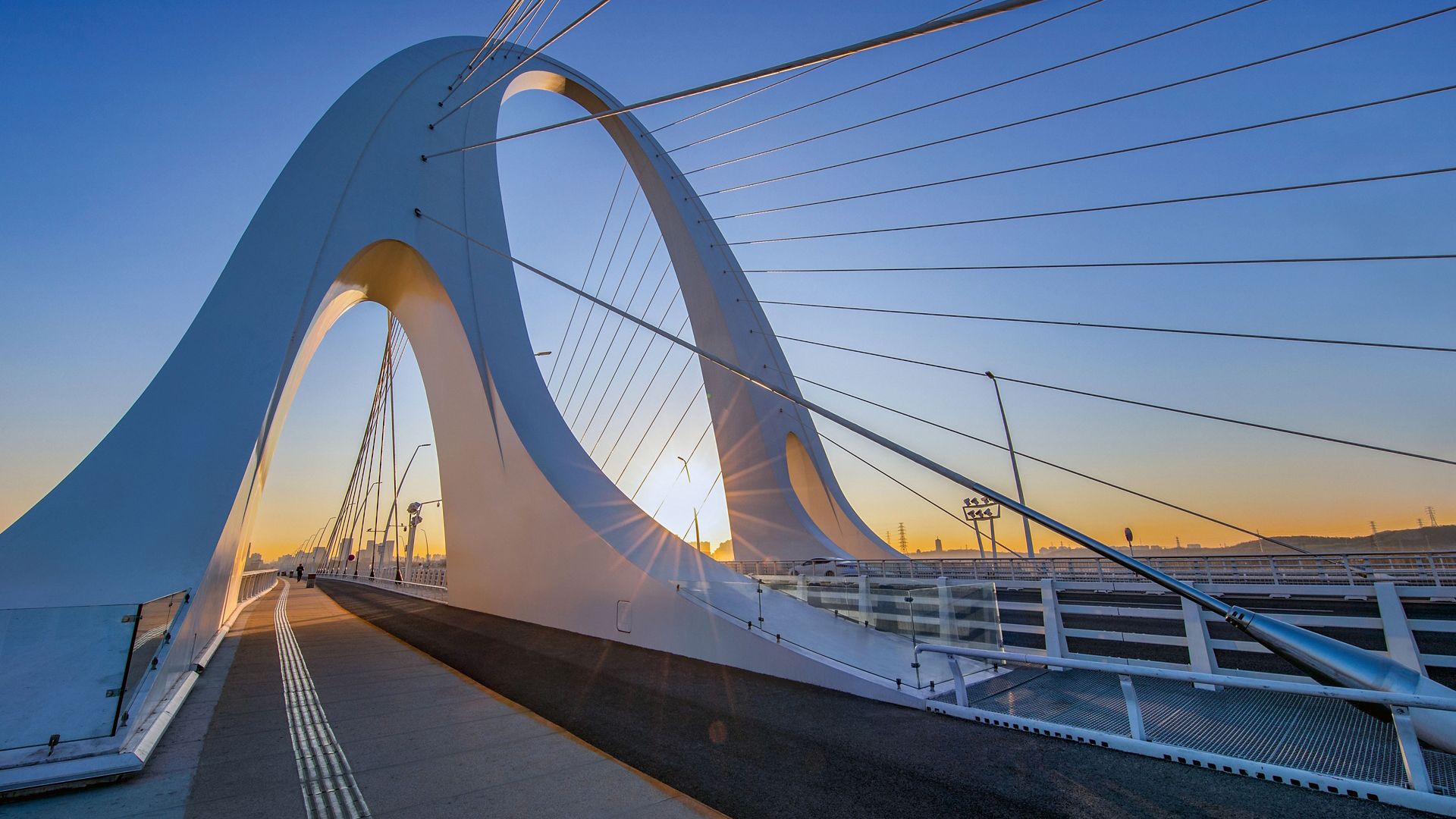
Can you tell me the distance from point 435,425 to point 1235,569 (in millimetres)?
22699

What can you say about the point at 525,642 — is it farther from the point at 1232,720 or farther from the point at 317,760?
the point at 1232,720

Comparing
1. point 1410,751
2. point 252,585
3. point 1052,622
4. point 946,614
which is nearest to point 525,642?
point 946,614

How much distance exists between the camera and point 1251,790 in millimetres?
3621

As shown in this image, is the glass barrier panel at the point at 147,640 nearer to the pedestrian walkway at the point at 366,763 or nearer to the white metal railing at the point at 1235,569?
the pedestrian walkway at the point at 366,763

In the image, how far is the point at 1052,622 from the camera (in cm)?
696

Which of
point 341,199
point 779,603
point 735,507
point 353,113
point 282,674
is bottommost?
point 282,674

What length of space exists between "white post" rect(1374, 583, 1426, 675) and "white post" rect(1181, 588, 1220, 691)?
1291 mm

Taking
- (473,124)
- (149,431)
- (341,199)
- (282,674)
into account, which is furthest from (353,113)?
(282,674)

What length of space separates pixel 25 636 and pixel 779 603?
25.0 ft

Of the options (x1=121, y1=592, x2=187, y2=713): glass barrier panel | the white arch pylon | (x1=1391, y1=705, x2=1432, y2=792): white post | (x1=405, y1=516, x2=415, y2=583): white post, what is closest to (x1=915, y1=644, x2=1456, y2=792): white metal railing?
(x1=1391, y1=705, x2=1432, y2=792): white post

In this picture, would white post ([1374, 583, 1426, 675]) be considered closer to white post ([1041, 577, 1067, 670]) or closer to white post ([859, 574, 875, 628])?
white post ([1041, 577, 1067, 670])

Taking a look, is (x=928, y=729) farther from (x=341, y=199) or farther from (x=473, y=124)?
(x=473, y=124)

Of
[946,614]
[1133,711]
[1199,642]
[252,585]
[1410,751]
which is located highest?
[946,614]

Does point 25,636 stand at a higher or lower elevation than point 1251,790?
higher
